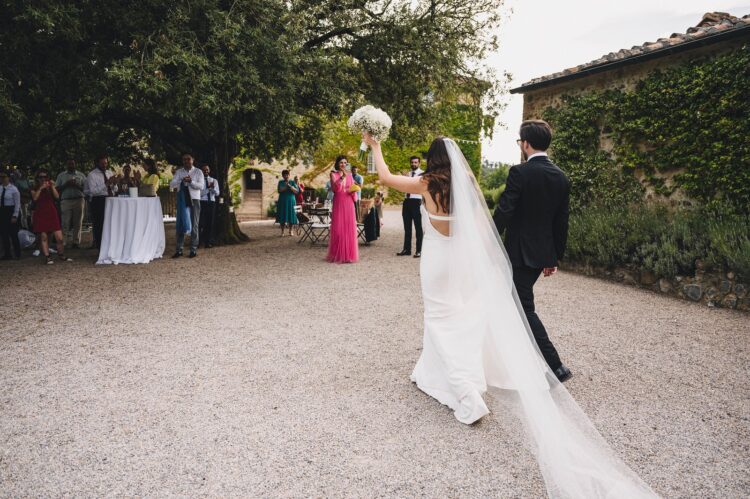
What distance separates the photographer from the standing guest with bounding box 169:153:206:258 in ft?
→ 34.1

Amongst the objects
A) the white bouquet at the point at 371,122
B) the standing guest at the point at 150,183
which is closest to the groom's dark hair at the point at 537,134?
the white bouquet at the point at 371,122

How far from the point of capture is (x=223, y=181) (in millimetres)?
13312

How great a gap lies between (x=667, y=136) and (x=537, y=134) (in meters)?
7.65

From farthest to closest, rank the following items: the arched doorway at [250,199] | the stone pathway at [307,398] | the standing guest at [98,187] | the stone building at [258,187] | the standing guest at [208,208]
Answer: the arched doorway at [250,199]
the stone building at [258,187]
the standing guest at [208,208]
the standing guest at [98,187]
the stone pathway at [307,398]

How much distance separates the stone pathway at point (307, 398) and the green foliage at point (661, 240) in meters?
0.78

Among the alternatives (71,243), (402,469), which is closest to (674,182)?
(402,469)

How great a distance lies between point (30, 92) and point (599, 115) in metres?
11.4

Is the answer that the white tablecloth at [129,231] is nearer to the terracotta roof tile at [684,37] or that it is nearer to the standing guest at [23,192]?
the standing guest at [23,192]

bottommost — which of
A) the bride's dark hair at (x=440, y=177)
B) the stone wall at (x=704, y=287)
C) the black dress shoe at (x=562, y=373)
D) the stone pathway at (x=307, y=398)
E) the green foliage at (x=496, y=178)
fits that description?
the stone pathway at (x=307, y=398)

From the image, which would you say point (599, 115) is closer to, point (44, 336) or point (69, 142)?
point (44, 336)

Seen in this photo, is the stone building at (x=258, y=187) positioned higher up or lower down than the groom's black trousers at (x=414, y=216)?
higher up

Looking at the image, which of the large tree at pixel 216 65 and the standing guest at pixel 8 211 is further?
the standing guest at pixel 8 211

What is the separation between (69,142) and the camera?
13055 mm

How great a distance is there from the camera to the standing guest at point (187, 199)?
34.1 ft
